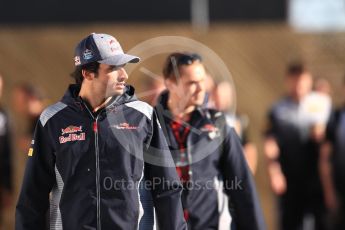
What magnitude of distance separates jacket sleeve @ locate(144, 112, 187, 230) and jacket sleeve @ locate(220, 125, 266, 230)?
37.3 inches

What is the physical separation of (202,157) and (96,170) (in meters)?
1.35

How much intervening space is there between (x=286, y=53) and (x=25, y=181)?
8732mm

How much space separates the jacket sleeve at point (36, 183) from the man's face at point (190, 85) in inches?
56.1

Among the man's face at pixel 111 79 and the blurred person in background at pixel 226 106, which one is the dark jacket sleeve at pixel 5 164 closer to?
the blurred person in background at pixel 226 106

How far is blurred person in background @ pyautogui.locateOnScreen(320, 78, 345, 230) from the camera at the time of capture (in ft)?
32.3

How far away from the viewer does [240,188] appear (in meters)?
6.21

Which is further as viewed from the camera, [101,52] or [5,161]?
[5,161]

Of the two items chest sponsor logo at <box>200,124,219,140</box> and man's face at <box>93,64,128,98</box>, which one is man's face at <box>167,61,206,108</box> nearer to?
chest sponsor logo at <box>200,124,219,140</box>

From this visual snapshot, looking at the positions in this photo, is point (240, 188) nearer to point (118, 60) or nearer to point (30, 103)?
point (118, 60)

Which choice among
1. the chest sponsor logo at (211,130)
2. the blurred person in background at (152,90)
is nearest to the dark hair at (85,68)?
the chest sponsor logo at (211,130)

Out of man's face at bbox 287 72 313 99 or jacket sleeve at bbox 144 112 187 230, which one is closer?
jacket sleeve at bbox 144 112 187 230

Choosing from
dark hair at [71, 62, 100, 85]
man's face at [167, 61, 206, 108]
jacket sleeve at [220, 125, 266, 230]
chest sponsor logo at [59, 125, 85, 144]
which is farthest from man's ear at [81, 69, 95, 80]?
jacket sleeve at [220, 125, 266, 230]

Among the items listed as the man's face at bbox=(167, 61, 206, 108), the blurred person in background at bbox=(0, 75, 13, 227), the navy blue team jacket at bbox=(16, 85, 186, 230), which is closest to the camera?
the navy blue team jacket at bbox=(16, 85, 186, 230)

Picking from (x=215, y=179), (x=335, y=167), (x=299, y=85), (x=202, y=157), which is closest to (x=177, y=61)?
(x=202, y=157)
